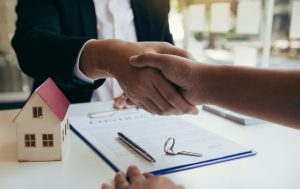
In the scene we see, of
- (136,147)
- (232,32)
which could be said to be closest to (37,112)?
(136,147)

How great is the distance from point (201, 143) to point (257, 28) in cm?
94

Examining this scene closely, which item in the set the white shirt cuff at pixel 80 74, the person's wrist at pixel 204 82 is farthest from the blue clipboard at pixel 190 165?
the white shirt cuff at pixel 80 74

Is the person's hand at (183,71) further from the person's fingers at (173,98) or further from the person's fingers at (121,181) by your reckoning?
the person's fingers at (121,181)

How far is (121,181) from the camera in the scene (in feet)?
1.58

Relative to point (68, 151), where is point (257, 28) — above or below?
above

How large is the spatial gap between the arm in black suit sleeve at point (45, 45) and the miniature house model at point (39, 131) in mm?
235

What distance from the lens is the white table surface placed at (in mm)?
510

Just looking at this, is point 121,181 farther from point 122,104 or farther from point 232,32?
point 232,32

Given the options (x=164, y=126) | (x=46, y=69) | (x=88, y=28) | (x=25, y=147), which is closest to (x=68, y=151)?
(x=25, y=147)

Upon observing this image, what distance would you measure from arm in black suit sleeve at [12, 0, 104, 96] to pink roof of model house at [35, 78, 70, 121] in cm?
17

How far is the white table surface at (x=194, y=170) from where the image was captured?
20.1 inches

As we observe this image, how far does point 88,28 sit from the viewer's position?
1.17 meters

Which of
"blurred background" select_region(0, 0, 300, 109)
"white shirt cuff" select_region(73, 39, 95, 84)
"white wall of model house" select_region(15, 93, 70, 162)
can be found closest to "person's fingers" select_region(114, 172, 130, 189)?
"white wall of model house" select_region(15, 93, 70, 162)

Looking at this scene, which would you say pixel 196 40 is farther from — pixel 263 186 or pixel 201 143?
pixel 263 186
